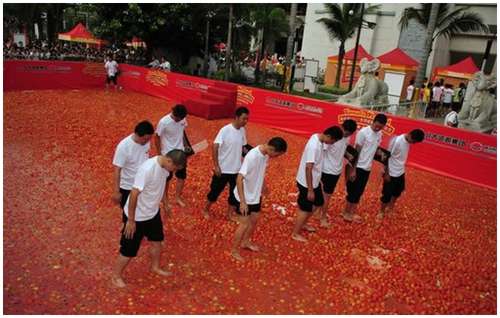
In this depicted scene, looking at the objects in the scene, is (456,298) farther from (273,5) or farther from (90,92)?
(273,5)

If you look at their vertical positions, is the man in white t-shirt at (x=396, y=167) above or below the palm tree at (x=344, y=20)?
below

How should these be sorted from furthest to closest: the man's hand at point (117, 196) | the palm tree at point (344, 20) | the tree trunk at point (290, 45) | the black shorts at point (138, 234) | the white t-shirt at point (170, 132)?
the palm tree at point (344, 20)
the tree trunk at point (290, 45)
the white t-shirt at point (170, 132)
the man's hand at point (117, 196)
the black shorts at point (138, 234)

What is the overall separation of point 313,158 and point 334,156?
2.80 feet

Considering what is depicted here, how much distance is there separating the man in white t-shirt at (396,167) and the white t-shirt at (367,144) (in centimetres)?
34

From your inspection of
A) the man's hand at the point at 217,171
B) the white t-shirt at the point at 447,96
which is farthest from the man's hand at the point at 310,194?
the white t-shirt at the point at 447,96

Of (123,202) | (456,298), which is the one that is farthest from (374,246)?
(123,202)

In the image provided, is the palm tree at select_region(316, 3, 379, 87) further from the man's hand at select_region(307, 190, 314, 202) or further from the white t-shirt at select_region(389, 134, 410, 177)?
the man's hand at select_region(307, 190, 314, 202)

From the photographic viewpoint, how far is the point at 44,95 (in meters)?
16.1

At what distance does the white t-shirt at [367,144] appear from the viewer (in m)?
6.42

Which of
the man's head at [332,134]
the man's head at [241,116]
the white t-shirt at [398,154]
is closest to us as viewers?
the man's head at [332,134]

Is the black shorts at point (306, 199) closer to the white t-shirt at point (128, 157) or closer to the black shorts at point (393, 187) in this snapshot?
the black shorts at point (393, 187)

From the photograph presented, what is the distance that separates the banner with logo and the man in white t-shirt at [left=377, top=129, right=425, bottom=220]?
4108 mm

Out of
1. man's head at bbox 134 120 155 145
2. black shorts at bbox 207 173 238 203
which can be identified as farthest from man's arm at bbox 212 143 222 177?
man's head at bbox 134 120 155 145

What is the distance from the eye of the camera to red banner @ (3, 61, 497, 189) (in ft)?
32.7
